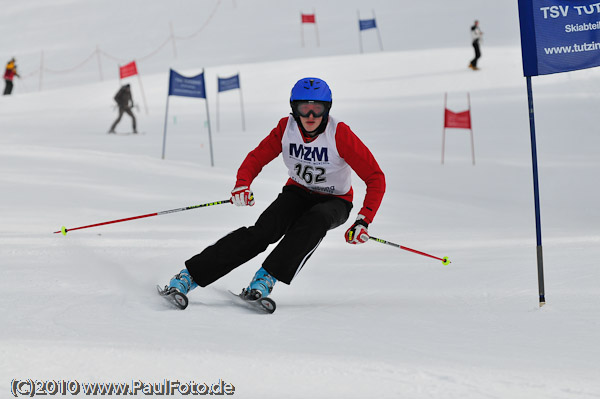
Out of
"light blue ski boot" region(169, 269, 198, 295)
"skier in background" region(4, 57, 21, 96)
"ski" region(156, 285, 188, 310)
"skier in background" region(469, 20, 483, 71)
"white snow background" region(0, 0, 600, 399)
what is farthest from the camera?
"skier in background" region(4, 57, 21, 96)

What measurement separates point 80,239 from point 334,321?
2.67 m

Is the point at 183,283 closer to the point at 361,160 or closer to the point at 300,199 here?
the point at 300,199

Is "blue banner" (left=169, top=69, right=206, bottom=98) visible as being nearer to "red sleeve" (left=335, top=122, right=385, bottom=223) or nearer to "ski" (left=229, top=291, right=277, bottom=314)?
"red sleeve" (left=335, top=122, right=385, bottom=223)

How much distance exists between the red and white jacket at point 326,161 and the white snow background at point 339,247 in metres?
0.63

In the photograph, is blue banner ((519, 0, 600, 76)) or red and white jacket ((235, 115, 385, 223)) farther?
red and white jacket ((235, 115, 385, 223))

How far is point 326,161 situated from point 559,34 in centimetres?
139

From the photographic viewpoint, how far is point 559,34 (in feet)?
11.9

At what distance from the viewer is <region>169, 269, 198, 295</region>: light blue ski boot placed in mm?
3707

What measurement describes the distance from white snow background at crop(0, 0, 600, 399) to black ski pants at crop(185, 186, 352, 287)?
204 mm

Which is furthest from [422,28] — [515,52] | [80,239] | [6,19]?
[80,239]

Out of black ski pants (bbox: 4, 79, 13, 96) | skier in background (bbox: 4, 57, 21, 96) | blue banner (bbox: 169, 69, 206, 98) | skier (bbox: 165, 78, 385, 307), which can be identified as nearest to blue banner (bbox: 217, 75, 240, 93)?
blue banner (bbox: 169, 69, 206, 98)

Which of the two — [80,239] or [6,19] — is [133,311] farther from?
[6,19]

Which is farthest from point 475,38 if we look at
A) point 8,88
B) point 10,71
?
point 8,88

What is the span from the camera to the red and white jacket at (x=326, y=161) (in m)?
4.03
